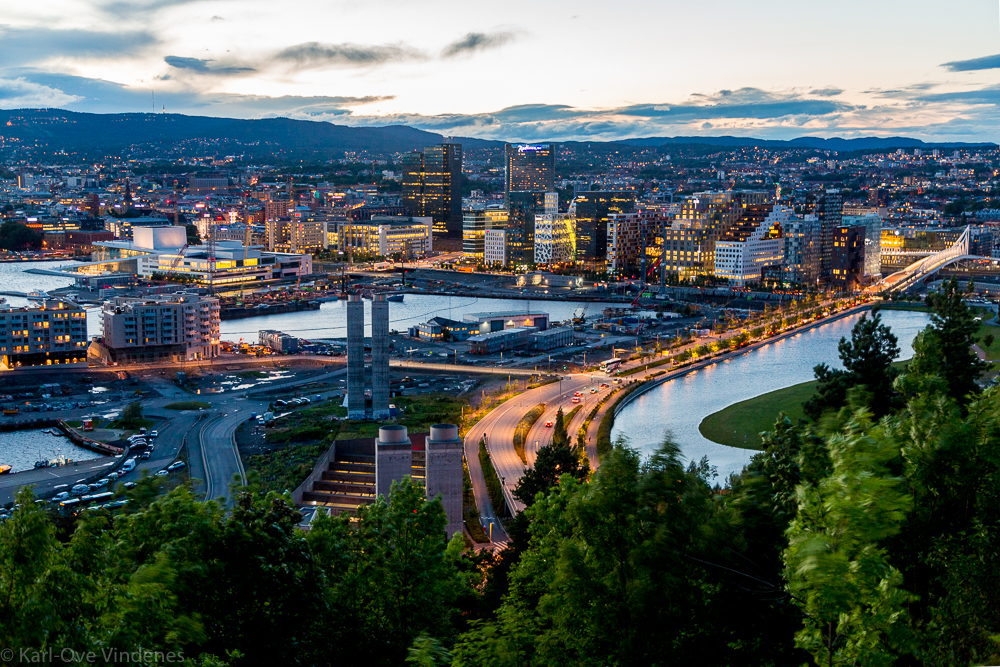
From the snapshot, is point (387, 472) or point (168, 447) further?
point (168, 447)

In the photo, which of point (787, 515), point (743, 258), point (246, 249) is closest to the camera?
point (787, 515)

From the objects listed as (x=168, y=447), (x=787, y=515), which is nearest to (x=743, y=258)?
(x=168, y=447)

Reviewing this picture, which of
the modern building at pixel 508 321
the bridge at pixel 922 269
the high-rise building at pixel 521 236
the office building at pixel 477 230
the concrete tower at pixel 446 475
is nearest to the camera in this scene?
the concrete tower at pixel 446 475

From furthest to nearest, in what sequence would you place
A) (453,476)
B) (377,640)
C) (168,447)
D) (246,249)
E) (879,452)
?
(246,249) → (168,447) → (453,476) → (377,640) → (879,452)

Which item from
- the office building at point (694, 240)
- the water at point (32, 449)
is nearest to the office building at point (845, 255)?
the office building at point (694, 240)

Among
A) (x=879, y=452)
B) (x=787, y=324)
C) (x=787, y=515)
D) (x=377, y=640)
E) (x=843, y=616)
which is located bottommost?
(x=787, y=324)

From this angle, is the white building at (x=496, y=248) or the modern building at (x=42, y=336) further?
the white building at (x=496, y=248)

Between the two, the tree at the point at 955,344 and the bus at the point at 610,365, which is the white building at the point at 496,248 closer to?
the bus at the point at 610,365

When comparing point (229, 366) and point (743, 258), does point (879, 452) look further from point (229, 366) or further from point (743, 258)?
point (743, 258)
